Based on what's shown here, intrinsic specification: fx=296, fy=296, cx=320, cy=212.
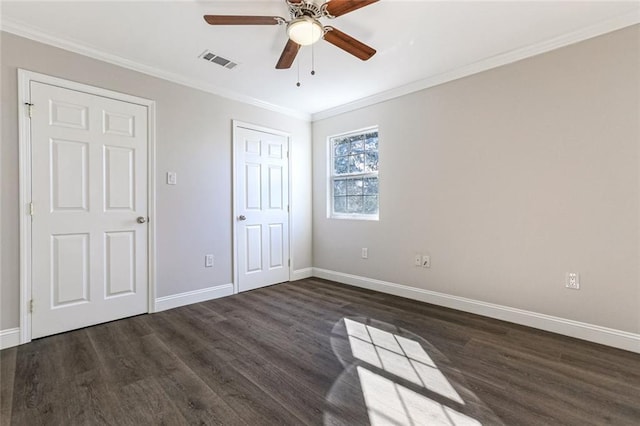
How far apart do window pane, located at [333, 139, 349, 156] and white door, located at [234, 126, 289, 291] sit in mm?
721

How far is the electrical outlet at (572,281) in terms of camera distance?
2.39 meters

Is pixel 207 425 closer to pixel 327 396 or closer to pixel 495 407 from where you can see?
pixel 327 396

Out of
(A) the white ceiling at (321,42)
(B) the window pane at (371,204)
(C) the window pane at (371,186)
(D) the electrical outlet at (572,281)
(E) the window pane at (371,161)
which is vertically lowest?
(D) the electrical outlet at (572,281)

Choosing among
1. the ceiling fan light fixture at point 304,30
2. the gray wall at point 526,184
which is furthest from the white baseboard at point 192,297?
the ceiling fan light fixture at point 304,30

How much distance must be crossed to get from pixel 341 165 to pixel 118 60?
2751mm

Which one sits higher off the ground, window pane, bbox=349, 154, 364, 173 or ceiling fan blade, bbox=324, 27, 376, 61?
ceiling fan blade, bbox=324, 27, 376, 61

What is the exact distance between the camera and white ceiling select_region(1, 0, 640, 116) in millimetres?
2084

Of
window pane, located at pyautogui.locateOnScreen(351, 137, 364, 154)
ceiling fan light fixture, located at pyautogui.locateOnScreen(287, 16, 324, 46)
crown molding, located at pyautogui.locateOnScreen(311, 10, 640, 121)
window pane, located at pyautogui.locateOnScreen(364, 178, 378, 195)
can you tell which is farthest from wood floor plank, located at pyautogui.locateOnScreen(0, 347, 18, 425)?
crown molding, located at pyautogui.locateOnScreen(311, 10, 640, 121)

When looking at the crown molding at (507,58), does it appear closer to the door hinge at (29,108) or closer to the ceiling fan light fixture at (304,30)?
the ceiling fan light fixture at (304,30)

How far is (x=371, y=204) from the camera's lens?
153 inches

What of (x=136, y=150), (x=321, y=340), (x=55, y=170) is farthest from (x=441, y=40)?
(x=55, y=170)

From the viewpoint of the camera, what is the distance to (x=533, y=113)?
2.58 meters

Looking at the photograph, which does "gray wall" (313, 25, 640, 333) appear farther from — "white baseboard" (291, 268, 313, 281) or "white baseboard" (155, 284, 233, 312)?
"white baseboard" (155, 284, 233, 312)

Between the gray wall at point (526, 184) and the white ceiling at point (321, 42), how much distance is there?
0.86ft
